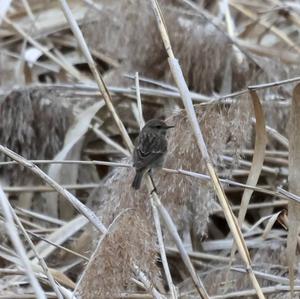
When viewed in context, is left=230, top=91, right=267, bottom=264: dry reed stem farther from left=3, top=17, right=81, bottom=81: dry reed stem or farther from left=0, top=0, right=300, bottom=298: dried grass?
left=3, top=17, right=81, bottom=81: dry reed stem

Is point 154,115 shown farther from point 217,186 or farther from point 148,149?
point 217,186

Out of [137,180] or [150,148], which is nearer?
[137,180]

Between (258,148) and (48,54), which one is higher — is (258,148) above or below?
above

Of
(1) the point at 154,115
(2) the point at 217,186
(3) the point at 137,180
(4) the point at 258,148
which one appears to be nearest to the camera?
(2) the point at 217,186

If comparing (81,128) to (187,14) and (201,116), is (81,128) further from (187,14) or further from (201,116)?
(201,116)

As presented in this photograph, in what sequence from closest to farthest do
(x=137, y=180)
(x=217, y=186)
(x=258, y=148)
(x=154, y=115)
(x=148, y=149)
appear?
(x=217, y=186), (x=258, y=148), (x=137, y=180), (x=148, y=149), (x=154, y=115)

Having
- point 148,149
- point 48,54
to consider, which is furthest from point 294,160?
point 48,54

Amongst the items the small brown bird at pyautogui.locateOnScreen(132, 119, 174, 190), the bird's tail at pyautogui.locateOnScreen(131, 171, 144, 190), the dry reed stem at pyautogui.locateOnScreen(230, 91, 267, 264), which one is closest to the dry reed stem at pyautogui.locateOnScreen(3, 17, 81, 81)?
the small brown bird at pyautogui.locateOnScreen(132, 119, 174, 190)

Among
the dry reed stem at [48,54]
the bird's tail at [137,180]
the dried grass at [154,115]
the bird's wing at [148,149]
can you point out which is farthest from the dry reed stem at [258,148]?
the dry reed stem at [48,54]
